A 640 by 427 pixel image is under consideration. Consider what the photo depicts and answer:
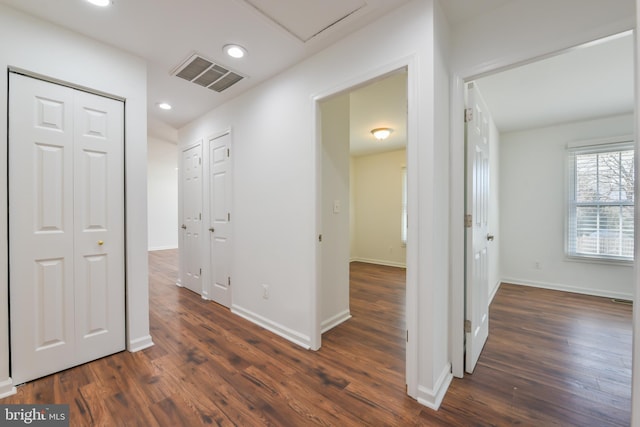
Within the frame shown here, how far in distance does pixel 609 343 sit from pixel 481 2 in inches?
125

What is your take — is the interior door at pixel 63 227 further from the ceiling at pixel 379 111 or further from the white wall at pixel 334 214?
the ceiling at pixel 379 111

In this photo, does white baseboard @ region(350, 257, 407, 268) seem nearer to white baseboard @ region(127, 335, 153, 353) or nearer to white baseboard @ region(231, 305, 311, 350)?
white baseboard @ region(231, 305, 311, 350)

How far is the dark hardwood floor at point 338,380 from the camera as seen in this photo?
5.00 feet

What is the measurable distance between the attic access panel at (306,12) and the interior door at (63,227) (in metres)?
1.52

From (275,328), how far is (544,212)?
4.58 meters

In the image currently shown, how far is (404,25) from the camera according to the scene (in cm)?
→ 171

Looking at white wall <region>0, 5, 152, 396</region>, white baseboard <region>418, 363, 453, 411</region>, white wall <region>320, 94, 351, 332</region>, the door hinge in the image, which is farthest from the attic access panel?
white baseboard <region>418, 363, 453, 411</region>

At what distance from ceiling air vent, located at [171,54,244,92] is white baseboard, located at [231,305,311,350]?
252 centimetres

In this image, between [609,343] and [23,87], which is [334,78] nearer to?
[23,87]

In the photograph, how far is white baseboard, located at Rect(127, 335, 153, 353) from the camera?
2.22 meters

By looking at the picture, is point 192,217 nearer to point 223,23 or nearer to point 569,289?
point 223,23

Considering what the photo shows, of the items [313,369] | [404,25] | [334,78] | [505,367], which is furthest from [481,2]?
[313,369]

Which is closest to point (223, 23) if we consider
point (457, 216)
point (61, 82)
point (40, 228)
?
point (61, 82)

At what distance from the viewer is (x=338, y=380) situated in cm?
184
